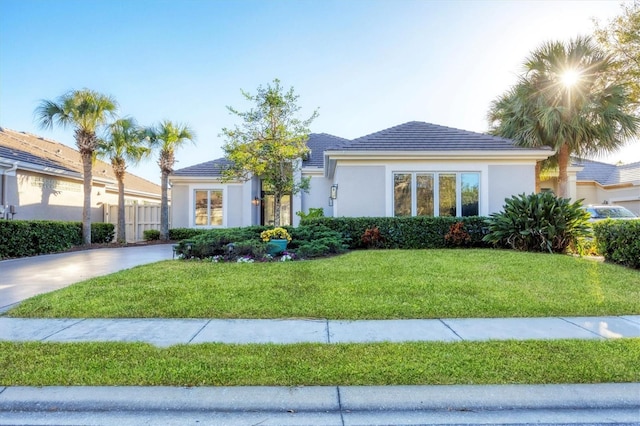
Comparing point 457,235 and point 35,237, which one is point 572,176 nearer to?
point 457,235

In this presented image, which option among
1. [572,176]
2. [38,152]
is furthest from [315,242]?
[572,176]

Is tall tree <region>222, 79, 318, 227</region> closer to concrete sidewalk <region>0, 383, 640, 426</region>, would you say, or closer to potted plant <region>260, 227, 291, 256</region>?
potted plant <region>260, 227, 291, 256</region>

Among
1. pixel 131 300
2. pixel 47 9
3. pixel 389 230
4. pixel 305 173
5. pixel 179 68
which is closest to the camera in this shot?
pixel 131 300

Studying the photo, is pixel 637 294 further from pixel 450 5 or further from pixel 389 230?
pixel 450 5

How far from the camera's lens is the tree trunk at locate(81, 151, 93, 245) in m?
14.2

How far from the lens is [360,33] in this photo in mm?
12273

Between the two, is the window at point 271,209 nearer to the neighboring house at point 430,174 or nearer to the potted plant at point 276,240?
the neighboring house at point 430,174

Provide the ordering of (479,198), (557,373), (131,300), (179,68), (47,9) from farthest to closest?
1. (179,68)
2. (479,198)
3. (47,9)
4. (131,300)
5. (557,373)

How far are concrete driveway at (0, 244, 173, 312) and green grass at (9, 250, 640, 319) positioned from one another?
85 cm

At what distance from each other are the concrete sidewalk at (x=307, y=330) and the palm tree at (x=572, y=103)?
1052 cm

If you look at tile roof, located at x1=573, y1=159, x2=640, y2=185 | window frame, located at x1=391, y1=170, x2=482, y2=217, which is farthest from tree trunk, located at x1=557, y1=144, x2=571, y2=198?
tile roof, located at x1=573, y1=159, x2=640, y2=185

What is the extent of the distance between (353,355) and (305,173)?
14.3 metres

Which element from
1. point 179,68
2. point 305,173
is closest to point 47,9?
point 179,68

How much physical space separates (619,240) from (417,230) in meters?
4.96
